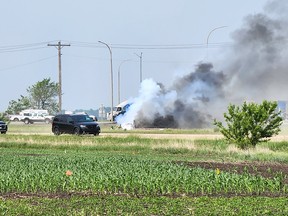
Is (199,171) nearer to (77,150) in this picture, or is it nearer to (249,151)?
(249,151)

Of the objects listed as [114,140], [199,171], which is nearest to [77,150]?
[114,140]

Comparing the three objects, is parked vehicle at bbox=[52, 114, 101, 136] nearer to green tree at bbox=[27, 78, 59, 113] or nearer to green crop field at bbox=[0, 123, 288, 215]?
green crop field at bbox=[0, 123, 288, 215]

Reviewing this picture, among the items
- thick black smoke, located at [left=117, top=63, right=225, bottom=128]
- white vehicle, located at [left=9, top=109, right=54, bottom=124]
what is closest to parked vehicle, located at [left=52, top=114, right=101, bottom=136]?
thick black smoke, located at [left=117, top=63, right=225, bottom=128]

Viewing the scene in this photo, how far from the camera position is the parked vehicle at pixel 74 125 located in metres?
57.2

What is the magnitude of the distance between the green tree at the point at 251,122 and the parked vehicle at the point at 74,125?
19.8 meters

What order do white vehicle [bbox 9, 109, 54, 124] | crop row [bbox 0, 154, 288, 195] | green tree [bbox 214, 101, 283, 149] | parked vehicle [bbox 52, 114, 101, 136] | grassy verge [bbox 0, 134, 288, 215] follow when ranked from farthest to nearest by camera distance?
white vehicle [bbox 9, 109, 54, 124] < parked vehicle [bbox 52, 114, 101, 136] < green tree [bbox 214, 101, 283, 149] < crop row [bbox 0, 154, 288, 195] < grassy verge [bbox 0, 134, 288, 215]

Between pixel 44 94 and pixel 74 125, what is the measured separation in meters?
84.9

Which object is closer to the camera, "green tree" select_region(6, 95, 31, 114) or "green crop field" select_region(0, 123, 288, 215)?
"green crop field" select_region(0, 123, 288, 215)

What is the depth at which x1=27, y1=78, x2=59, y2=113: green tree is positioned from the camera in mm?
140387

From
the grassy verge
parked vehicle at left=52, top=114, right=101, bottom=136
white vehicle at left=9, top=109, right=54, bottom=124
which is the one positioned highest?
white vehicle at left=9, top=109, right=54, bottom=124

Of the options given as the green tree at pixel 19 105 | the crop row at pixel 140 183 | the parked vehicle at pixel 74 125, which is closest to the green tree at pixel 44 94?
the green tree at pixel 19 105

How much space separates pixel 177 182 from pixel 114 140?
25318 mm

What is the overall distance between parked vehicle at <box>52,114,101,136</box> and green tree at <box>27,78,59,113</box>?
81573 millimetres

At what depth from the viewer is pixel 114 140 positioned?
4541cm
